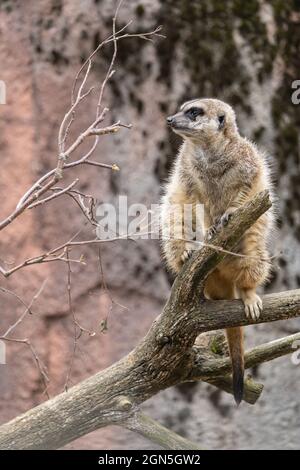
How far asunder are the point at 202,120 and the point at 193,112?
54 millimetres

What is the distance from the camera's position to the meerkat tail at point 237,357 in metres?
3.21

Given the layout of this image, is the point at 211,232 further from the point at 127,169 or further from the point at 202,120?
A: the point at 127,169

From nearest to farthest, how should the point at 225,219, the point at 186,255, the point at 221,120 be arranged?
the point at 225,219 → the point at 186,255 → the point at 221,120

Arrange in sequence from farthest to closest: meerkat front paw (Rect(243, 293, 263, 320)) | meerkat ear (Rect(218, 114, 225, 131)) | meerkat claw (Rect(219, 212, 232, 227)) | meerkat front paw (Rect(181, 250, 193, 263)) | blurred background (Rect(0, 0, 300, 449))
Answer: blurred background (Rect(0, 0, 300, 449)) → meerkat ear (Rect(218, 114, 225, 131)) → meerkat front paw (Rect(181, 250, 193, 263)) → meerkat front paw (Rect(243, 293, 263, 320)) → meerkat claw (Rect(219, 212, 232, 227))

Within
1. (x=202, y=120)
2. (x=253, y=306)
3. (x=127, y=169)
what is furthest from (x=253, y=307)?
(x=127, y=169)

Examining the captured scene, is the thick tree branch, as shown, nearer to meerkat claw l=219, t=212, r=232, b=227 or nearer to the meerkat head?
meerkat claw l=219, t=212, r=232, b=227

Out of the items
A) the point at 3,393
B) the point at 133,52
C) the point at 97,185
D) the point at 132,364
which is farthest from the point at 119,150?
the point at 132,364

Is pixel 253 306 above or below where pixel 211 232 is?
below

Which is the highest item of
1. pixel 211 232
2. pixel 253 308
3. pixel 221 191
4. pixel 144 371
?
pixel 221 191

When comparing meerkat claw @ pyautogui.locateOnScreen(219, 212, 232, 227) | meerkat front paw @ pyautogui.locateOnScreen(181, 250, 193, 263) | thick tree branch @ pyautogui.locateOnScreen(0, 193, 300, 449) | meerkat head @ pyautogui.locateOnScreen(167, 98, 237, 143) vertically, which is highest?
meerkat head @ pyautogui.locateOnScreen(167, 98, 237, 143)

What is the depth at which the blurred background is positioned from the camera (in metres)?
4.55

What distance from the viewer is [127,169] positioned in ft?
15.0

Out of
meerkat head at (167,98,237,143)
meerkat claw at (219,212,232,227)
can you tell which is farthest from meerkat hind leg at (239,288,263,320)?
meerkat head at (167,98,237,143)

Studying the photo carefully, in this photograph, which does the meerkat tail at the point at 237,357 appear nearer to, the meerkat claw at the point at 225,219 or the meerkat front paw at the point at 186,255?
the meerkat front paw at the point at 186,255
